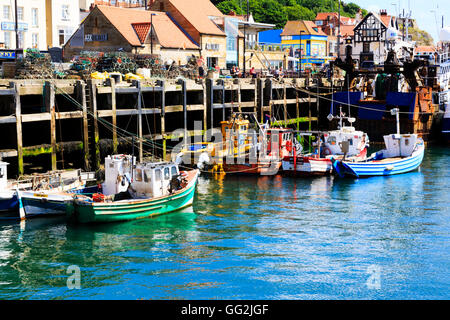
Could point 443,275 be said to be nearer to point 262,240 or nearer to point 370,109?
point 262,240

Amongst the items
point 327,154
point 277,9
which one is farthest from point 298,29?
point 327,154

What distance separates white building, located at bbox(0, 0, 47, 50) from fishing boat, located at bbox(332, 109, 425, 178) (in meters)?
28.5

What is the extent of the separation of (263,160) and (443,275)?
1672 cm

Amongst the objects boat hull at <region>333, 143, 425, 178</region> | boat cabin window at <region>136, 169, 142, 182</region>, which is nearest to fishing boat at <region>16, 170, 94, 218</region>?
boat cabin window at <region>136, 169, 142, 182</region>

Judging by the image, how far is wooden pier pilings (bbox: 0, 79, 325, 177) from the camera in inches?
1117

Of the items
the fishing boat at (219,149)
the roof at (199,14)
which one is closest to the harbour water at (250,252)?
the fishing boat at (219,149)

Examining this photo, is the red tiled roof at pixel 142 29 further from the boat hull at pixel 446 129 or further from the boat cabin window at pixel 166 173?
the boat cabin window at pixel 166 173

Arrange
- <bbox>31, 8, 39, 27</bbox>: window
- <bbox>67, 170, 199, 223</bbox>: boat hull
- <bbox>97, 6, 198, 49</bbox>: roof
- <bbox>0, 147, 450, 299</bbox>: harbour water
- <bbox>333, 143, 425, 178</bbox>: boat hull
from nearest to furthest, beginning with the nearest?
1. <bbox>0, 147, 450, 299</bbox>: harbour water
2. <bbox>67, 170, 199, 223</bbox>: boat hull
3. <bbox>333, 143, 425, 178</bbox>: boat hull
4. <bbox>97, 6, 198, 49</bbox>: roof
5. <bbox>31, 8, 39, 27</bbox>: window

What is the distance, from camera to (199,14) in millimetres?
58438

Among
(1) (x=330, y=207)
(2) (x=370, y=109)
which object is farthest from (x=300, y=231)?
(2) (x=370, y=109)

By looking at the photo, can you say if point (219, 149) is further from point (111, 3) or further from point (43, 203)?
point (111, 3)

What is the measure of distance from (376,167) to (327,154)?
133 inches

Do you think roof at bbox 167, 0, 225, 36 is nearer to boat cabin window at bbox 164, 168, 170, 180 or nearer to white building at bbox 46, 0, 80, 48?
white building at bbox 46, 0, 80, 48

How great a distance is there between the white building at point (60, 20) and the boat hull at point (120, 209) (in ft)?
118
